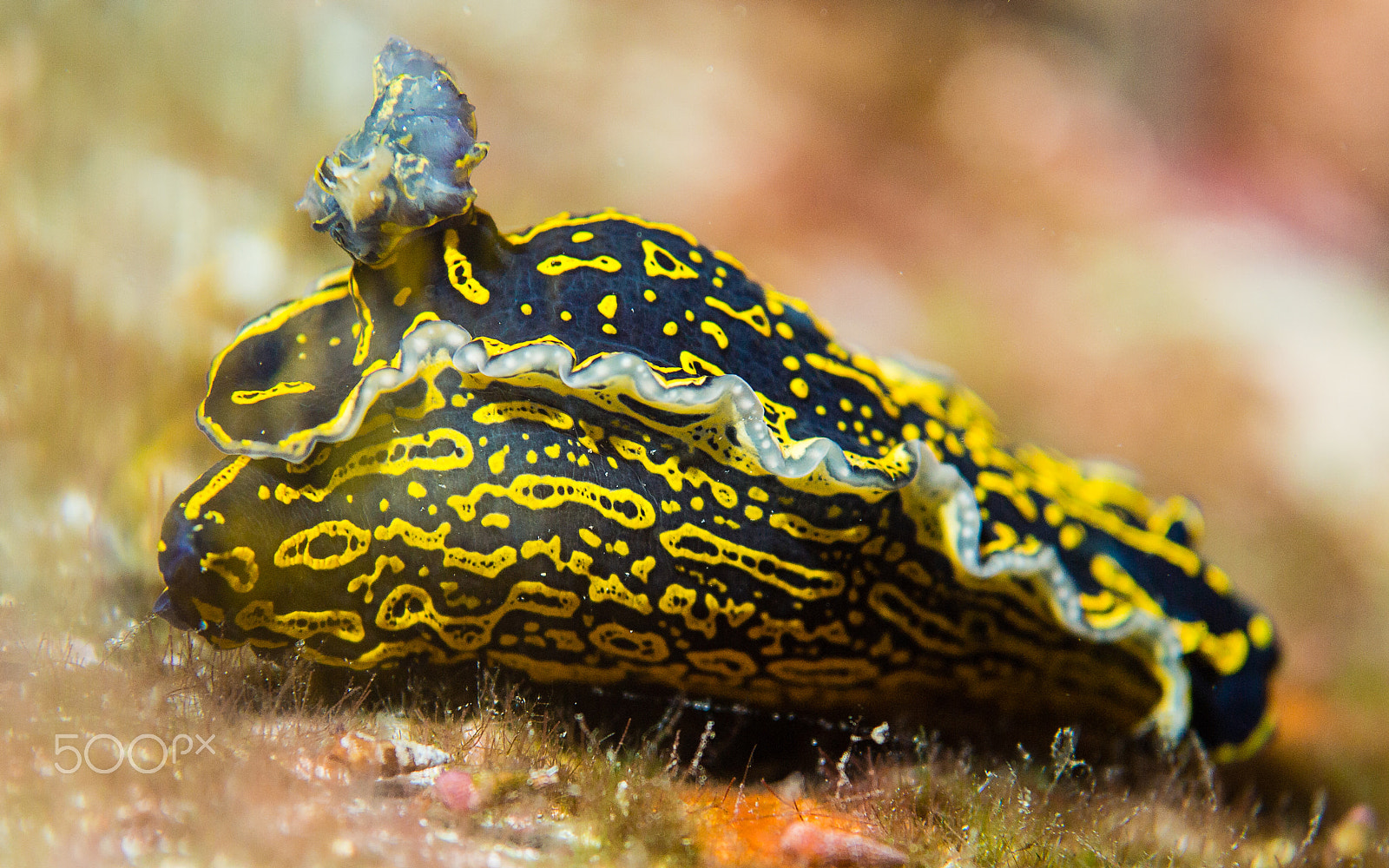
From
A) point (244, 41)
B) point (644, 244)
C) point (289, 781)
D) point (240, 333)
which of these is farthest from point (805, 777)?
point (244, 41)

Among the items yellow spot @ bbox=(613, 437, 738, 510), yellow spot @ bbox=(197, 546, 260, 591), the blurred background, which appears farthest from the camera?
the blurred background

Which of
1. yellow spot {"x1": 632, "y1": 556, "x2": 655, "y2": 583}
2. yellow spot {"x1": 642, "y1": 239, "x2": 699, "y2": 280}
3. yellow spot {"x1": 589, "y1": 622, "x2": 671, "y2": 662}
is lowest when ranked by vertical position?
yellow spot {"x1": 589, "y1": 622, "x2": 671, "y2": 662}

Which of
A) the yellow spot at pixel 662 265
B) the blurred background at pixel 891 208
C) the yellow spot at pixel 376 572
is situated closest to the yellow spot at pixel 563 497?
the yellow spot at pixel 376 572

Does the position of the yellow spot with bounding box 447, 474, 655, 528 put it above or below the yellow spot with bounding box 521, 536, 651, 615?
above

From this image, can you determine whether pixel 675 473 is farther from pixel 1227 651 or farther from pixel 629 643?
pixel 1227 651

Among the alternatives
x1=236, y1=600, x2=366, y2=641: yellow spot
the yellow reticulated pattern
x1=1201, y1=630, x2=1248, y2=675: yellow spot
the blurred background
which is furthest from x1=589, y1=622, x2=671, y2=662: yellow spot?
x1=1201, y1=630, x2=1248, y2=675: yellow spot

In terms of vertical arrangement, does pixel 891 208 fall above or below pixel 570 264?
above

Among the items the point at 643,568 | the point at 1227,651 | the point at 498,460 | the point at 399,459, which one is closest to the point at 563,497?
the point at 498,460

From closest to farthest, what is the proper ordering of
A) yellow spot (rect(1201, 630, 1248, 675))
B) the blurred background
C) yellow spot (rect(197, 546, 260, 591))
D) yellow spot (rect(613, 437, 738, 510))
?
yellow spot (rect(197, 546, 260, 591)) → yellow spot (rect(613, 437, 738, 510)) → yellow spot (rect(1201, 630, 1248, 675)) → the blurred background

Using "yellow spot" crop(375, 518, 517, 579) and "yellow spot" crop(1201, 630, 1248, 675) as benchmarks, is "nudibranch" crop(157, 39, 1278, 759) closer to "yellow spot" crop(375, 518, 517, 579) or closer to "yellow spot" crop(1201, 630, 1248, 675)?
"yellow spot" crop(375, 518, 517, 579)
